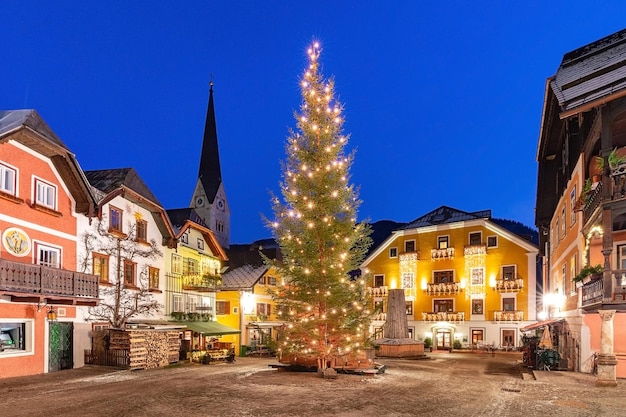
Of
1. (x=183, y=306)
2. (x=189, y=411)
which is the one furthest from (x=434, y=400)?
(x=183, y=306)

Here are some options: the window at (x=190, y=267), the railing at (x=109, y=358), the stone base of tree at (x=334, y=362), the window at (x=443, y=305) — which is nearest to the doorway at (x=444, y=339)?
the window at (x=443, y=305)

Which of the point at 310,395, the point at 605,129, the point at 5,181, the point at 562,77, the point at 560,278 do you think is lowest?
the point at 310,395

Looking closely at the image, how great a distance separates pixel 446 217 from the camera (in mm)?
49562

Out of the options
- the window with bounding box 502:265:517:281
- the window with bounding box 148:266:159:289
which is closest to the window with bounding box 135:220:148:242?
the window with bounding box 148:266:159:289

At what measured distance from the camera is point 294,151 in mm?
22656

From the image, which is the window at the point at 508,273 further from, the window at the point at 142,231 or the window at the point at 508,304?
the window at the point at 142,231

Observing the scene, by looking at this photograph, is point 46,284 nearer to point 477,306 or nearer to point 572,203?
point 572,203

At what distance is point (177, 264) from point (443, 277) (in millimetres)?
24400

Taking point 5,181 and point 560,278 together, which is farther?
point 560,278

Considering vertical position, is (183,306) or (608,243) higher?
(608,243)

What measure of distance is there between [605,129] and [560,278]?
46.3ft

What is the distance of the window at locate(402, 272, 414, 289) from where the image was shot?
4950 centimetres

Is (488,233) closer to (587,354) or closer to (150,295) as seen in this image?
(587,354)

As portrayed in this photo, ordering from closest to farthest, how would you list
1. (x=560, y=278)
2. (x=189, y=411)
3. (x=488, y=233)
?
(x=189, y=411)
(x=560, y=278)
(x=488, y=233)
